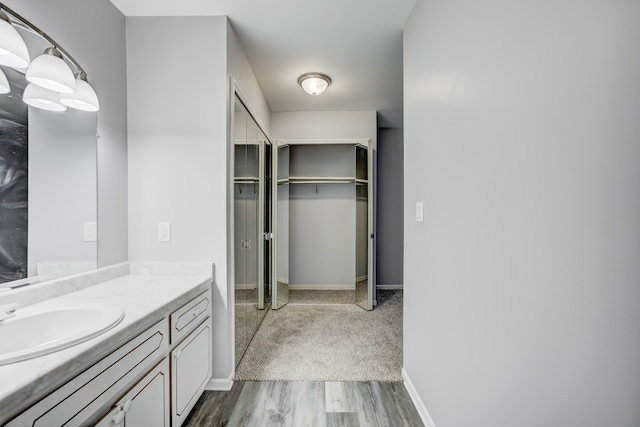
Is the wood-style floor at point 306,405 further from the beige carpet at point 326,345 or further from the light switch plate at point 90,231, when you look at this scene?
the light switch plate at point 90,231

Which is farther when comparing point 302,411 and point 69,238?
point 302,411

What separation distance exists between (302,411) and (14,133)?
2.09m

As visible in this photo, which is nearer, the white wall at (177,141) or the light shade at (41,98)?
the light shade at (41,98)

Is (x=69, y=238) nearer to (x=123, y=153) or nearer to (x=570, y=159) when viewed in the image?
(x=123, y=153)

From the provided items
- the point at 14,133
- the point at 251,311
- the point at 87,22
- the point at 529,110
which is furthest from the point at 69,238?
the point at 529,110

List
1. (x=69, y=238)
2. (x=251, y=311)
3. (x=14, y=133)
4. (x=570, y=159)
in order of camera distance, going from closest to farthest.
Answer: (x=570, y=159)
(x=14, y=133)
(x=69, y=238)
(x=251, y=311)

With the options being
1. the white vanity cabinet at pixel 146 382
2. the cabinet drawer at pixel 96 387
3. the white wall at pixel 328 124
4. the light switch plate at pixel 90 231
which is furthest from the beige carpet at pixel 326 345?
the white wall at pixel 328 124

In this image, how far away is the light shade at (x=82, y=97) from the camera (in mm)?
1498

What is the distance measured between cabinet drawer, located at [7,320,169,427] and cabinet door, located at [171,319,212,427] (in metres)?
0.21

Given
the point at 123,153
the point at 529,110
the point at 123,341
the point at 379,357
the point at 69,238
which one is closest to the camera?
the point at 529,110

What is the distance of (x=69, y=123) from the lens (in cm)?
153

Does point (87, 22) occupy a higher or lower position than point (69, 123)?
higher

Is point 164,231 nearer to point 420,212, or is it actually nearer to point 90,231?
point 90,231

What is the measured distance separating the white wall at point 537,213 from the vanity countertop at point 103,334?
1.39m
